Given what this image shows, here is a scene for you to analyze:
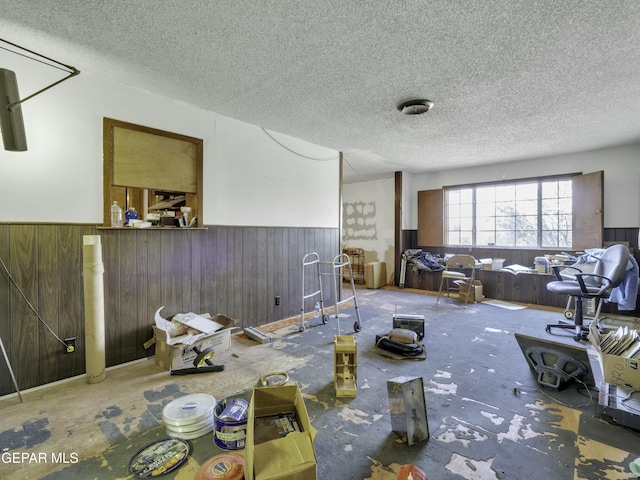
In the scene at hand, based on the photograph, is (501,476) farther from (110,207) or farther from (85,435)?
(110,207)

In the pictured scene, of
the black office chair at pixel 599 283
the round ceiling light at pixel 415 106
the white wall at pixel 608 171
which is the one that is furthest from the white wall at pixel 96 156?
the white wall at pixel 608 171

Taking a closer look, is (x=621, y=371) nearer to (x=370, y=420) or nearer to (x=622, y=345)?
(x=622, y=345)

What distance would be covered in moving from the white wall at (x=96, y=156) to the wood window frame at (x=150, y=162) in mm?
60

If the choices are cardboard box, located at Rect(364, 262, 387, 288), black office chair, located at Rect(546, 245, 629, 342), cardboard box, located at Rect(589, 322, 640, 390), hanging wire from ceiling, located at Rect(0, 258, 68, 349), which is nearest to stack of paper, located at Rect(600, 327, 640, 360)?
cardboard box, located at Rect(589, 322, 640, 390)

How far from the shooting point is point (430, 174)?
6617 mm

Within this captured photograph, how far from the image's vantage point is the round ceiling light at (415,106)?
300 centimetres

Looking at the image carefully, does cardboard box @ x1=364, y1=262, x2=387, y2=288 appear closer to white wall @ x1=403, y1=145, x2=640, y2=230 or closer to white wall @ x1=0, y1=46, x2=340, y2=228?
white wall @ x1=403, y1=145, x2=640, y2=230

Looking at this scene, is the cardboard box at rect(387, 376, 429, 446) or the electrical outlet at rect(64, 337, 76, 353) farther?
the electrical outlet at rect(64, 337, 76, 353)

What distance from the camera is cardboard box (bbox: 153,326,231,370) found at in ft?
8.34

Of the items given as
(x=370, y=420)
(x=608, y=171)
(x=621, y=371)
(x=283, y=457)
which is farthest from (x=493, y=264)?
(x=283, y=457)

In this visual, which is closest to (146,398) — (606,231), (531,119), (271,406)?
(271,406)

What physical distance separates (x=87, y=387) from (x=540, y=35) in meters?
4.05

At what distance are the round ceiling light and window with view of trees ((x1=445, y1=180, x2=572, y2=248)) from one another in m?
3.50

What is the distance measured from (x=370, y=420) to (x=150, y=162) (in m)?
2.82
